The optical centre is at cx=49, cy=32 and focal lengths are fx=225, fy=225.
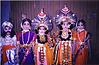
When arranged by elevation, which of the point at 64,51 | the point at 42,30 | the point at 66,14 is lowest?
the point at 64,51

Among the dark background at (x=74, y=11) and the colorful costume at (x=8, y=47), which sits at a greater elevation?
the dark background at (x=74, y=11)

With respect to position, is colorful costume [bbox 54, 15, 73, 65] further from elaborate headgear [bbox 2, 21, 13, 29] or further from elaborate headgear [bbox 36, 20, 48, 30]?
elaborate headgear [bbox 2, 21, 13, 29]

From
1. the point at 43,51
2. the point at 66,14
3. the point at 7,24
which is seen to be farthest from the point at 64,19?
the point at 7,24

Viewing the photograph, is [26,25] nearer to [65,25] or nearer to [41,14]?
[41,14]

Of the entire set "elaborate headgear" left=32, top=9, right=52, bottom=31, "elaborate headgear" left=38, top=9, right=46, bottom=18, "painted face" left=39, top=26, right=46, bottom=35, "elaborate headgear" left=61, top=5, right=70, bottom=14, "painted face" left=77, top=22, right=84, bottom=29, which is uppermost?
"elaborate headgear" left=61, top=5, right=70, bottom=14

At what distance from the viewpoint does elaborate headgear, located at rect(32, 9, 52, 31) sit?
1829 millimetres

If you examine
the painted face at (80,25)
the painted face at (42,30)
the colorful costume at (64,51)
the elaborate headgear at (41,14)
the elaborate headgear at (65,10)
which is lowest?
the colorful costume at (64,51)

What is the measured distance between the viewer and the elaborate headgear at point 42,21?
1829mm

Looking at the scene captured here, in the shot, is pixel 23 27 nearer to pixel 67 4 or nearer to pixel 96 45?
pixel 67 4

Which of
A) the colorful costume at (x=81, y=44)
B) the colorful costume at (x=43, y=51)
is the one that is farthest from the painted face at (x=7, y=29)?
the colorful costume at (x=81, y=44)

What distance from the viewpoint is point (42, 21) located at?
6.01 feet

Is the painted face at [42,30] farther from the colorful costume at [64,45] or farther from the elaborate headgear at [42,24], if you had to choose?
the colorful costume at [64,45]

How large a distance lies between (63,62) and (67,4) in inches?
18.7

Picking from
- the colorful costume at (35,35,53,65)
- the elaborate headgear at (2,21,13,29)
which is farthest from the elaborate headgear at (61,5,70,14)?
the elaborate headgear at (2,21,13,29)
